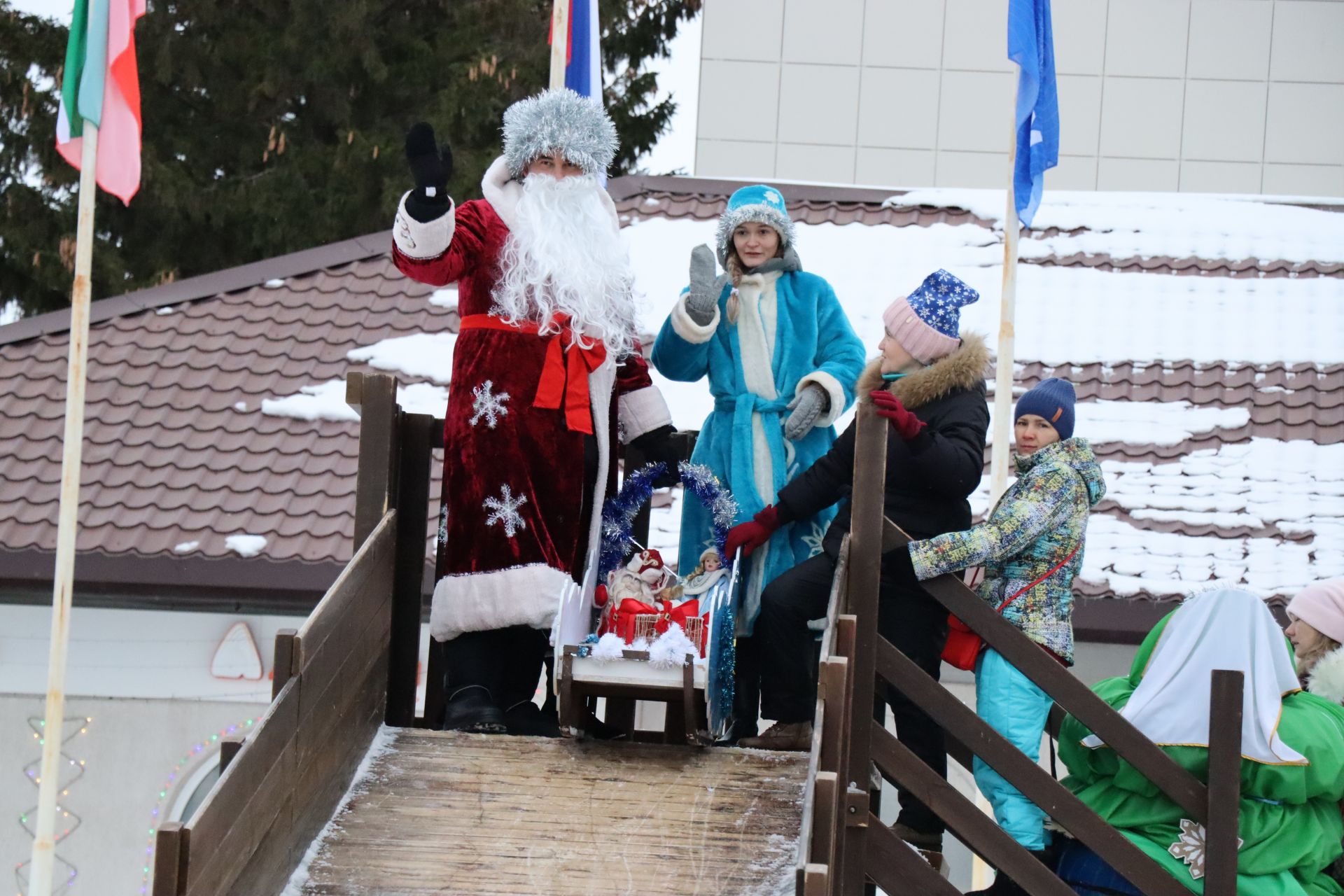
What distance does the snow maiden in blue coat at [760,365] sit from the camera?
15.5 feet

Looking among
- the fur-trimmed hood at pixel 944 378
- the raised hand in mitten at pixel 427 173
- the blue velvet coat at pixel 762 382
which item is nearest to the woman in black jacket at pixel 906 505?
the fur-trimmed hood at pixel 944 378

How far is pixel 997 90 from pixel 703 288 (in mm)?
7208

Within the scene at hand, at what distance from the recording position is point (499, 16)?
16.6 m

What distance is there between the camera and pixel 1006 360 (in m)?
6.71

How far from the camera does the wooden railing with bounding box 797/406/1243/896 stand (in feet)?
13.9

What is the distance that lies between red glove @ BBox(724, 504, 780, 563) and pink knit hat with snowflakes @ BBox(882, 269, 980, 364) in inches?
24.2

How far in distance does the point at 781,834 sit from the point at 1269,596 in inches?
169

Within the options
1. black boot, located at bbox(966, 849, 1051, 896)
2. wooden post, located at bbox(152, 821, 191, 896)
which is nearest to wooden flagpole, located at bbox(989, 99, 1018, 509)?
black boot, located at bbox(966, 849, 1051, 896)

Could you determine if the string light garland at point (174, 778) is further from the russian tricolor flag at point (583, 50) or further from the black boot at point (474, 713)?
the black boot at point (474, 713)

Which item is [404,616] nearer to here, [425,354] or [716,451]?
[716,451]

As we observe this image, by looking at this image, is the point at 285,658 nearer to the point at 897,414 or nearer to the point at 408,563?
the point at 408,563

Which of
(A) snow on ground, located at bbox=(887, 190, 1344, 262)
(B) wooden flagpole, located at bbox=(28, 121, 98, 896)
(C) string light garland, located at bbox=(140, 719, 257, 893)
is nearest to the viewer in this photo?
(B) wooden flagpole, located at bbox=(28, 121, 98, 896)

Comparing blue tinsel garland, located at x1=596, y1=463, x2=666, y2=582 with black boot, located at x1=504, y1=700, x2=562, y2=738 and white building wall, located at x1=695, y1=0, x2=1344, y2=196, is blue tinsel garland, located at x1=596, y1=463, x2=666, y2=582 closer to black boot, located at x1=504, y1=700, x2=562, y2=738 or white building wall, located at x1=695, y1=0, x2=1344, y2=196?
black boot, located at x1=504, y1=700, x2=562, y2=738

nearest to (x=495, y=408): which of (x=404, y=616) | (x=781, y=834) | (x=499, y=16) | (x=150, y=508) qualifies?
(x=404, y=616)
